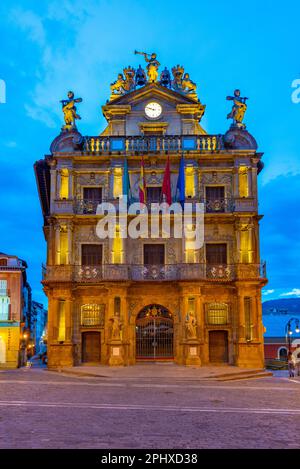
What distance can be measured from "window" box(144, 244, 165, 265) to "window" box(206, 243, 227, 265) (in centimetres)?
286

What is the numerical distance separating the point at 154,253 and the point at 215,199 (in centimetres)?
521

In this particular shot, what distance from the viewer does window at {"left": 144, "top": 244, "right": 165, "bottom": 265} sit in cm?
3722

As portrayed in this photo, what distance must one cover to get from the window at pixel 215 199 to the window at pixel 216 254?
7.51 feet

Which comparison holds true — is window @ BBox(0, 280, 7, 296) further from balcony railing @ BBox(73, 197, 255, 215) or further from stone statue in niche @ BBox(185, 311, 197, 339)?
stone statue in niche @ BBox(185, 311, 197, 339)

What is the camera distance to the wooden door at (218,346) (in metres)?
36.4

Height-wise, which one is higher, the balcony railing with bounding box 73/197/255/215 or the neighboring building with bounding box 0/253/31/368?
the balcony railing with bounding box 73/197/255/215

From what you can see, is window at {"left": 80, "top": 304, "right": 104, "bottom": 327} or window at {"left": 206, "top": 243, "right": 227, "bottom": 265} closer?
window at {"left": 80, "top": 304, "right": 104, "bottom": 327}

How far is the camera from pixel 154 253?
37.3m

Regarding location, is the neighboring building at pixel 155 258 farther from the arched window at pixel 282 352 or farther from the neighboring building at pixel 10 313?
the arched window at pixel 282 352

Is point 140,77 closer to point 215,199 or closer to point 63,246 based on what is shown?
point 215,199

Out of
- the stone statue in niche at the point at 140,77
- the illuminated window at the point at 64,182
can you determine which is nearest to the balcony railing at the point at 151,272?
the illuminated window at the point at 64,182

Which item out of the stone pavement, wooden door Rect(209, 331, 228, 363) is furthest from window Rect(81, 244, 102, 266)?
wooden door Rect(209, 331, 228, 363)
